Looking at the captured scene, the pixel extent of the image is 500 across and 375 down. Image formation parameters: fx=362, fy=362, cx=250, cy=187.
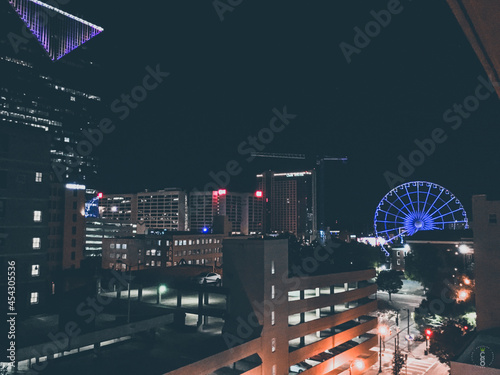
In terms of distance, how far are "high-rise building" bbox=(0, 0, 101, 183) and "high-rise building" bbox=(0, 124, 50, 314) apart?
57993 mm

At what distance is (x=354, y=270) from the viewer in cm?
5238

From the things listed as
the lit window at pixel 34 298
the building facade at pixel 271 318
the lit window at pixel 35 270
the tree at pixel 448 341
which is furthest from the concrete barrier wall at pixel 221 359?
the lit window at pixel 35 270

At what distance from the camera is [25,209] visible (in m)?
43.0

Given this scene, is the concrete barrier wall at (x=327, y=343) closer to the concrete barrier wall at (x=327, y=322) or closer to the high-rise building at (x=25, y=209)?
the concrete barrier wall at (x=327, y=322)

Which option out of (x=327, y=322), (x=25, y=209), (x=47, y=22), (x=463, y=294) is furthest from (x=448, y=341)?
(x=47, y=22)

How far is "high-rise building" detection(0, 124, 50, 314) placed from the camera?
41.4 m

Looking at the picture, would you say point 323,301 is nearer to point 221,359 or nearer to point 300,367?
point 300,367

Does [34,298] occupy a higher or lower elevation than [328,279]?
lower

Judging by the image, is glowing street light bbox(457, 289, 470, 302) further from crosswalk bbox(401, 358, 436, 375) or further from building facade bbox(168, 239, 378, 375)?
building facade bbox(168, 239, 378, 375)

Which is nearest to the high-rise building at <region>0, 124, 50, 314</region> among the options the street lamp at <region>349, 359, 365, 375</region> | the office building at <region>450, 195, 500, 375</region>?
the street lamp at <region>349, 359, 365, 375</region>

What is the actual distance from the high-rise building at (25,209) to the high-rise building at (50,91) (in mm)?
57993

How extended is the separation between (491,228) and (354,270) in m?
17.9

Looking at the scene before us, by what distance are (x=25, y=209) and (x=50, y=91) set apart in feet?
488

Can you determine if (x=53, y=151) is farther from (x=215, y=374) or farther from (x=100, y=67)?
(x=215, y=374)
